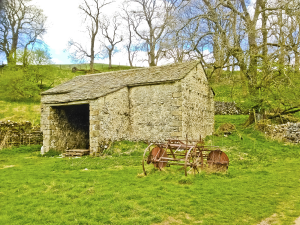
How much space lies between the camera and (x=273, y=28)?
55.7ft

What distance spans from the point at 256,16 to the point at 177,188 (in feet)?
53.3

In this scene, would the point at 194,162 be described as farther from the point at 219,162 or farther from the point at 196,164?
the point at 219,162

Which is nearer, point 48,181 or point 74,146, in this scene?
point 48,181

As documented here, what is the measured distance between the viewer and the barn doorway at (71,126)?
1616 centimetres

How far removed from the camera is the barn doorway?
1616 cm

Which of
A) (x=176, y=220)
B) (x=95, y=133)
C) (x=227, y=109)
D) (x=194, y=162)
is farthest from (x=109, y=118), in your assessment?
(x=227, y=109)

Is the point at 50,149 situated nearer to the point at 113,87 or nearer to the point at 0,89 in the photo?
the point at 113,87

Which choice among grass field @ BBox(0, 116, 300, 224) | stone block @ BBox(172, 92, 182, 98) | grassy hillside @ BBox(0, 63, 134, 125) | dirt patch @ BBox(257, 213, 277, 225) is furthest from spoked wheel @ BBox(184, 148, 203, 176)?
grassy hillside @ BBox(0, 63, 134, 125)

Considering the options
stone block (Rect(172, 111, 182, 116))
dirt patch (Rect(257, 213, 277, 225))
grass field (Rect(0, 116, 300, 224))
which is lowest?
dirt patch (Rect(257, 213, 277, 225))

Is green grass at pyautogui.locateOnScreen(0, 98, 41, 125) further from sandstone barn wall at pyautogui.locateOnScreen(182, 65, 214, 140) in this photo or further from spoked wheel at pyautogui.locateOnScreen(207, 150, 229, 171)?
spoked wheel at pyautogui.locateOnScreen(207, 150, 229, 171)

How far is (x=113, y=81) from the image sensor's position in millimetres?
17312

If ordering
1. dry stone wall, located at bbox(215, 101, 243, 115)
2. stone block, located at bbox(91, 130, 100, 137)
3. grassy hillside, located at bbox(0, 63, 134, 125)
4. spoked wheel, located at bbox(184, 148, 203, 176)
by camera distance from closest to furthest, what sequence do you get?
spoked wheel, located at bbox(184, 148, 203, 176)
stone block, located at bbox(91, 130, 100, 137)
grassy hillside, located at bbox(0, 63, 134, 125)
dry stone wall, located at bbox(215, 101, 243, 115)

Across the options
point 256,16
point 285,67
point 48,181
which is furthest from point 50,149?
point 256,16

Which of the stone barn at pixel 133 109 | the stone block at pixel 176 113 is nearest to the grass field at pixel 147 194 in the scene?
the stone barn at pixel 133 109
